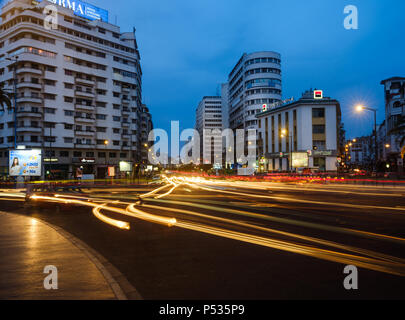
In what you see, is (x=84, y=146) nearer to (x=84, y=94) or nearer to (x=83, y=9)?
(x=84, y=94)

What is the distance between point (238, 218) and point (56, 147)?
185 ft

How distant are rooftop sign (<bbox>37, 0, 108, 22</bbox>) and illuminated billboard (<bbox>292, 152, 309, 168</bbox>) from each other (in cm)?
5635

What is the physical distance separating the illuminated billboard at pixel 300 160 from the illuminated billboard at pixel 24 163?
44.7 metres

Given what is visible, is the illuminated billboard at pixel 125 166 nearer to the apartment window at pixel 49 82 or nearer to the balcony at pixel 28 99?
the balcony at pixel 28 99

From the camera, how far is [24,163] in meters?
26.1

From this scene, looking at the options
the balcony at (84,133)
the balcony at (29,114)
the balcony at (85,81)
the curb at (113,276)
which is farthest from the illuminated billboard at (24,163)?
the balcony at (85,81)

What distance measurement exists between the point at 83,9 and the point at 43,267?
7457 centimetres

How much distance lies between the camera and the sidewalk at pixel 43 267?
4559 millimetres

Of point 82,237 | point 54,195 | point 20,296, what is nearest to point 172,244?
point 82,237

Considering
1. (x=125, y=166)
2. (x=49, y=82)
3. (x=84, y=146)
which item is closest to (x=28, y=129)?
(x=84, y=146)

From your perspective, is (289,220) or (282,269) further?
(289,220)

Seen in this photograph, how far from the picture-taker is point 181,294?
4.57m

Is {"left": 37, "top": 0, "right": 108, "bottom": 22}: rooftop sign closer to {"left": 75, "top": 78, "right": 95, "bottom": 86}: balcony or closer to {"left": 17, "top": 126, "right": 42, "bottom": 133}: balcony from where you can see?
{"left": 75, "top": 78, "right": 95, "bottom": 86}: balcony
